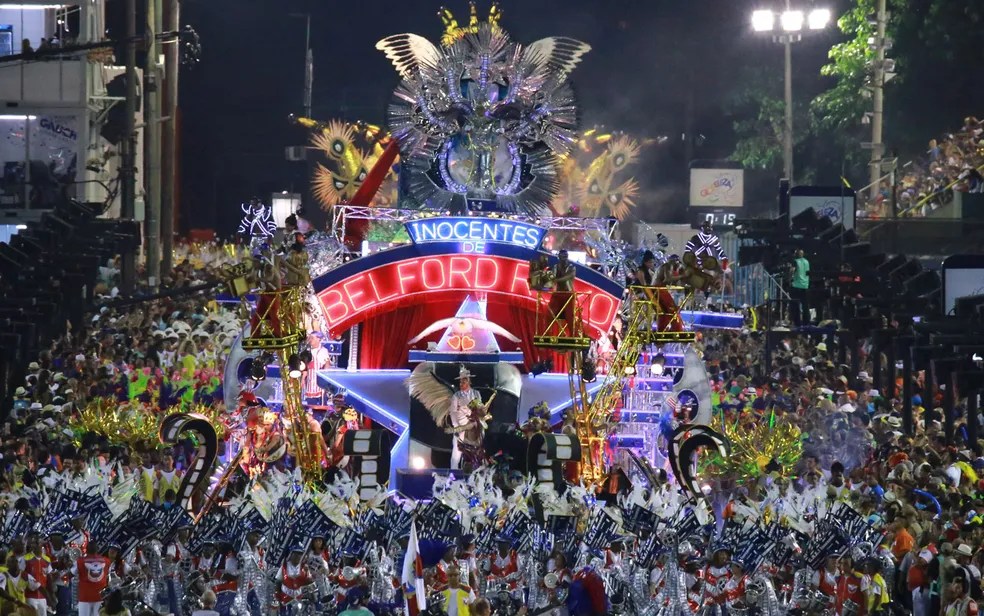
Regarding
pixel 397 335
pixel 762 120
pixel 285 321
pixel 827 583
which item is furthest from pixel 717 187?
pixel 827 583

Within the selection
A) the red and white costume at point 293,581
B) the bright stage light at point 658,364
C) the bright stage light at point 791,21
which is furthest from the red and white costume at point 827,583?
the bright stage light at point 791,21

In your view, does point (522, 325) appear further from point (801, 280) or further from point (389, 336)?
point (801, 280)

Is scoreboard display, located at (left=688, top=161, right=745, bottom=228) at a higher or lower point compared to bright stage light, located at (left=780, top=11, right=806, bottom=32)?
lower

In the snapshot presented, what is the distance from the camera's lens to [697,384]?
31.4 meters

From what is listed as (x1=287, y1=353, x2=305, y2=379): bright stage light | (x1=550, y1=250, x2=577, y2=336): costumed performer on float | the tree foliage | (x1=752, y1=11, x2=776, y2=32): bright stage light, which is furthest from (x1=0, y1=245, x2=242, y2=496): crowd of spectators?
the tree foliage

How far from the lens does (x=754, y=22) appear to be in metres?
48.4

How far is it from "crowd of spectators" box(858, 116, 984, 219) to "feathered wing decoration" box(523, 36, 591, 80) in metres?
10.9

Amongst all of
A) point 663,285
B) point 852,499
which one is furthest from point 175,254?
point 852,499

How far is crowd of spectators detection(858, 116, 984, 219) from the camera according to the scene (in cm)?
4256

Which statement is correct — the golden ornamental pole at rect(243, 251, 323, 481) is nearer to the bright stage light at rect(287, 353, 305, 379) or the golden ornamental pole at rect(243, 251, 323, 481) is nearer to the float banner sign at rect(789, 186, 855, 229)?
the bright stage light at rect(287, 353, 305, 379)

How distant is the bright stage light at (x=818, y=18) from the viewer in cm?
4750

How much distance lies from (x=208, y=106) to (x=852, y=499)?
43.3 meters

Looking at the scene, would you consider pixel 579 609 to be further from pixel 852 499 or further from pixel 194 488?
pixel 194 488

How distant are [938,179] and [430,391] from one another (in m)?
19.0
